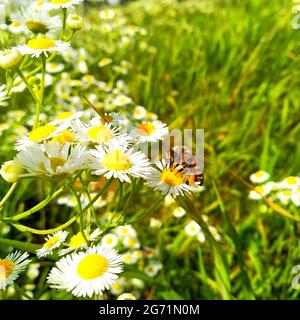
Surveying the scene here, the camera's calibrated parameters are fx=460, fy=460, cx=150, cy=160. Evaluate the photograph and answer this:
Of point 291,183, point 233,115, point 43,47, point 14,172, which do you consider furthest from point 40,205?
point 233,115

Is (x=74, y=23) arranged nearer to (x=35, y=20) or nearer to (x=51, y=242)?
(x=35, y=20)

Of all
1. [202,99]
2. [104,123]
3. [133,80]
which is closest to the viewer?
[104,123]

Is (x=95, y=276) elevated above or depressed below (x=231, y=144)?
below

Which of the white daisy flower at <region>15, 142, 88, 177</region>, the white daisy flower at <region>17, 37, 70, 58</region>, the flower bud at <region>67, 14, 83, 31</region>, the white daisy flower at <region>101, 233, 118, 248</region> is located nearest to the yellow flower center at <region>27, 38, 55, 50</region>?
the white daisy flower at <region>17, 37, 70, 58</region>

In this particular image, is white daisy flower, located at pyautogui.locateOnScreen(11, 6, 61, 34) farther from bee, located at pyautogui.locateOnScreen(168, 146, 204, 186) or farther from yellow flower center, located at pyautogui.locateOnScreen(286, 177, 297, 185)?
yellow flower center, located at pyautogui.locateOnScreen(286, 177, 297, 185)

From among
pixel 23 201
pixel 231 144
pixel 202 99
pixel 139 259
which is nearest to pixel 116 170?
pixel 139 259

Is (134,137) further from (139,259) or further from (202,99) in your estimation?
(202,99)

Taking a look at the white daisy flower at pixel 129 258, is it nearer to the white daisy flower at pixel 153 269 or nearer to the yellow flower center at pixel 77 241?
the white daisy flower at pixel 153 269
